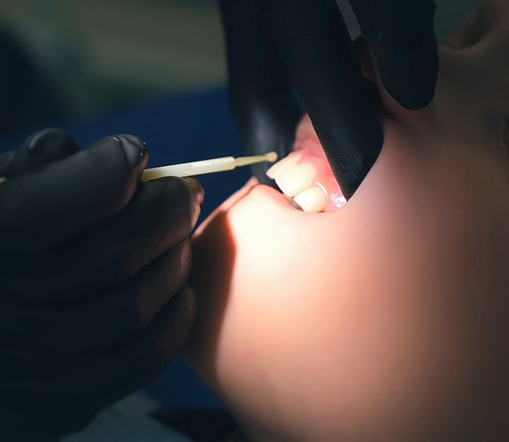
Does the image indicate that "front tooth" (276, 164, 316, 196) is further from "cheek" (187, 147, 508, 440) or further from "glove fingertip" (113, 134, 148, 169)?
"glove fingertip" (113, 134, 148, 169)

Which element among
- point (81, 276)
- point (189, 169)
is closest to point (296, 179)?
point (189, 169)

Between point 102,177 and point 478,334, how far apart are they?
0.39m

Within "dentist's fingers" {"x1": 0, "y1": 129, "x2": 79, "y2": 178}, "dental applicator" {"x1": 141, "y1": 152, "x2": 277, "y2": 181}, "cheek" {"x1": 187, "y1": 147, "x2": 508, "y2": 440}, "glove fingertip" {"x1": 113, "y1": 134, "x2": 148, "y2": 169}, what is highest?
"dentist's fingers" {"x1": 0, "y1": 129, "x2": 79, "y2": 178}

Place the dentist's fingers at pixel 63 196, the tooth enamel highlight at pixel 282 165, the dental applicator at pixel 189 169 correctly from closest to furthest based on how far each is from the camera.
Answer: the dentist's fingers at pixel 63 196 < the dental applicator at pixel 189 169 < the tooth enamel highlight at pixel 282 165

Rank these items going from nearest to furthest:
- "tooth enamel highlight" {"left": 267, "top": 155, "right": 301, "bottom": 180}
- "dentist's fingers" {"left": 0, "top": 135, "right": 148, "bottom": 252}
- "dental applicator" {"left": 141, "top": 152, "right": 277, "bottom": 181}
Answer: "dentist's fingers" {"left": 0, "top": 135, "right": 148, "bottom": 252}, "dental applicator" {"left": 141, "top": 152, "right": 277, "bottom": 181}, "tooth enamel highlight" {"left": 267, "top": 155, "right": 301, "bottom": 180}

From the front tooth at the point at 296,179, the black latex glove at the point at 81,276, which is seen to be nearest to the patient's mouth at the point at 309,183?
the front tooth at the point at 296,179

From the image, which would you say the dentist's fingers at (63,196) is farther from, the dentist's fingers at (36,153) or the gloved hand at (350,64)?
the gloved hand at (350,64)

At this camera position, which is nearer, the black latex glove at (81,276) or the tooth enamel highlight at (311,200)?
the black latex glove at (81,276)

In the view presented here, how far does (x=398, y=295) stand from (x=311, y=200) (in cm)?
16

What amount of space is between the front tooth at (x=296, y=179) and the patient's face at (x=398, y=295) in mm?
65

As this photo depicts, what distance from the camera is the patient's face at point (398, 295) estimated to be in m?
0.48

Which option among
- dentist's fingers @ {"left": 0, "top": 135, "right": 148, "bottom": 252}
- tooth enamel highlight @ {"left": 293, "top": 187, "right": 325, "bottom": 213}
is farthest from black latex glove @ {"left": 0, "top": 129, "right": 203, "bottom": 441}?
tooth enamel highlight @ {"left": 293, "top": 187, "right": 325, "bottom": 213}

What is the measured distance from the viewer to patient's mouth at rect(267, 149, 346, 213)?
0.60 m

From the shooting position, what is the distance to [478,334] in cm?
49
